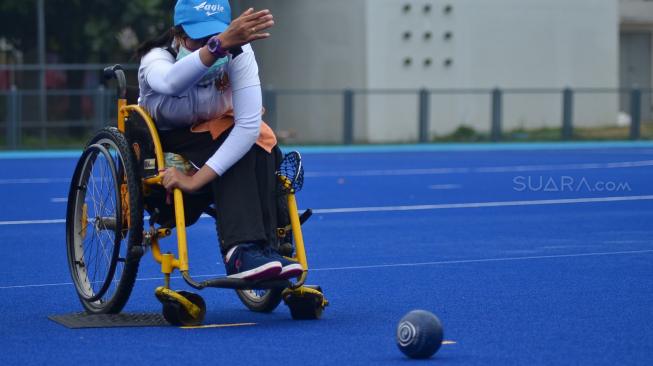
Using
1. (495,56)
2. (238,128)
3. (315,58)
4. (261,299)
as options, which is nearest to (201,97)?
(238,128)

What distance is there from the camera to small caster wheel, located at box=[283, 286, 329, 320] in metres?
6.45

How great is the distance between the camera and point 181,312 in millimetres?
6234

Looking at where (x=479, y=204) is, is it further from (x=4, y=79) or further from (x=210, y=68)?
(x=4, y=79)

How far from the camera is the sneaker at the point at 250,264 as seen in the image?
6094 mm

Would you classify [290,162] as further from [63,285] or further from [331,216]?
[331,216]

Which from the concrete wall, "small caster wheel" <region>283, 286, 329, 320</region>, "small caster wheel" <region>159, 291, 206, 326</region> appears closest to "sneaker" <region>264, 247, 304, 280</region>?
"small caster wheel" <region>283, 286, 329, 320</region>

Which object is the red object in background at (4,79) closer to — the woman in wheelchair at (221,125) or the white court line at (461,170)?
the white court line at (461,170)

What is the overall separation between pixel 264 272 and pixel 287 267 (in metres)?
0.12

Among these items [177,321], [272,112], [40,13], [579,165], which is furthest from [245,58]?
[272,112]

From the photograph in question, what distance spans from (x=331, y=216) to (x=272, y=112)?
1751 cm

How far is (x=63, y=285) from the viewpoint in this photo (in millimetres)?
7957

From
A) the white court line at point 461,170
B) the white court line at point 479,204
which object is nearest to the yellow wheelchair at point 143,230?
the white court line at point 479,204

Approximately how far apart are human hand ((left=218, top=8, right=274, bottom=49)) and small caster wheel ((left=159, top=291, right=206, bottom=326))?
1.12m

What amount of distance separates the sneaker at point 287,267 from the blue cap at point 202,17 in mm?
997
